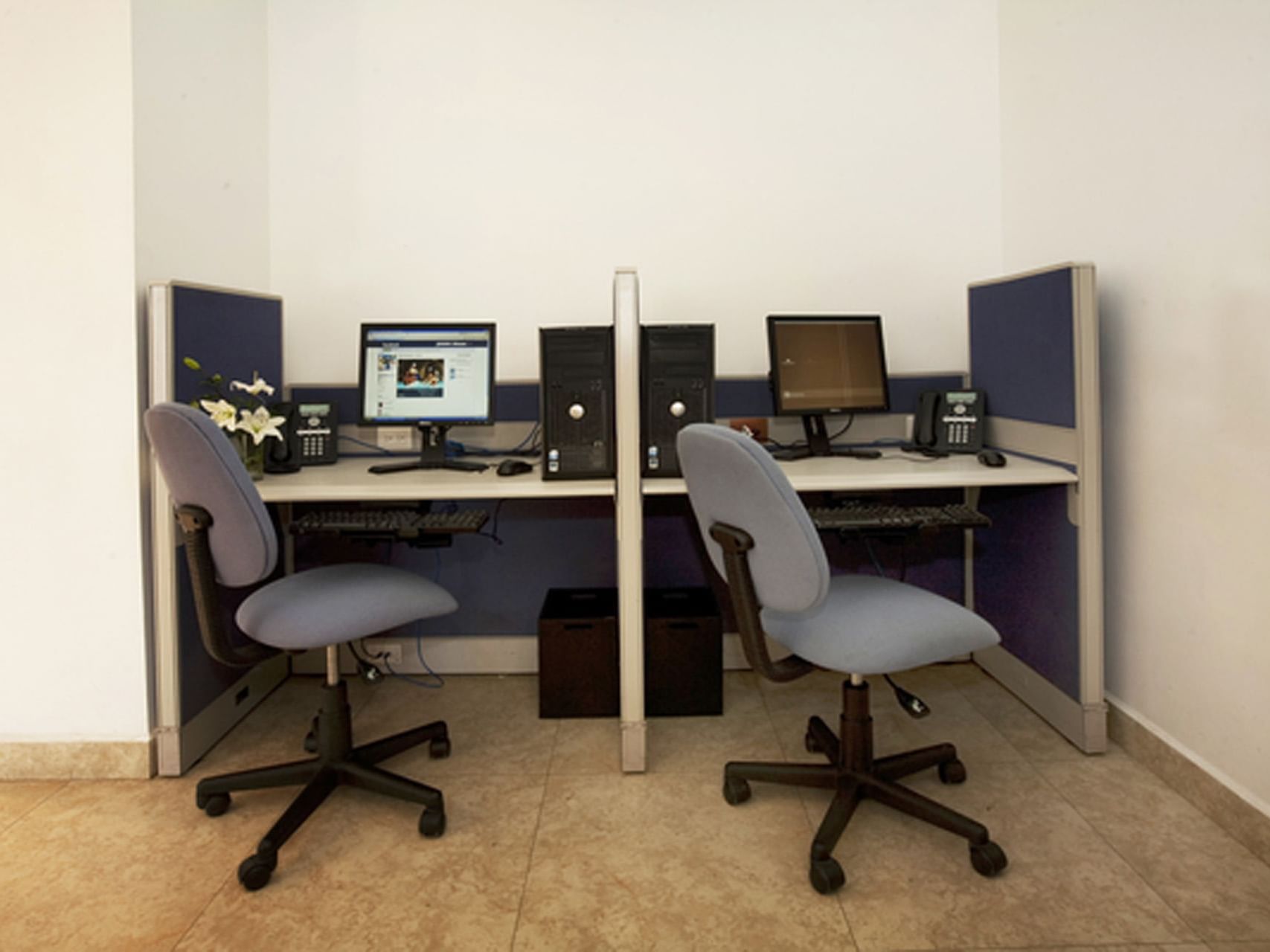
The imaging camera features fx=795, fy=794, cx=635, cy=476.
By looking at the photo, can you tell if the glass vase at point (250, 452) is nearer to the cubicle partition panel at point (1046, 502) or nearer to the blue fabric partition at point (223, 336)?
the blue fabric partition at point (223, 336)

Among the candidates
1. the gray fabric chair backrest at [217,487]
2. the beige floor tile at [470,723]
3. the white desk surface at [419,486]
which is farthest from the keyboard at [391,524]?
the beige floor tile at [470,723]

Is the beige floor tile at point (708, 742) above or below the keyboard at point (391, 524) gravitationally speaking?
below

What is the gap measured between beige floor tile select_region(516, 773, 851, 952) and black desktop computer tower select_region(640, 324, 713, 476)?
0.92 metres

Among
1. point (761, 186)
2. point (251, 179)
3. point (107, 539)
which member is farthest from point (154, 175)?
point (761, 186)

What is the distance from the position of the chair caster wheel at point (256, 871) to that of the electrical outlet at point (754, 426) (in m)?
1.75

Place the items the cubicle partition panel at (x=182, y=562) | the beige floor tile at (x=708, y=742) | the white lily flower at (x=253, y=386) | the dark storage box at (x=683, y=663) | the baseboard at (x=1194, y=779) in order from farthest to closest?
the dark storage box at (x=683, y=663) < the white lily flower at (x=253, y=386) < the beige floor tile at (x=708, y=742) < the cubicle partition panel at (x=182, y=562) < the baseboard at (x=1194, y=779)

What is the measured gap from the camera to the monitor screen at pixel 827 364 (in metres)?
2.51

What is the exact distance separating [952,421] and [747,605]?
128 centimetres

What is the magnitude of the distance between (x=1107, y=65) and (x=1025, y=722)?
1.85m

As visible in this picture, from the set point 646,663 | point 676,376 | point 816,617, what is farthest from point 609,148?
point 816,617

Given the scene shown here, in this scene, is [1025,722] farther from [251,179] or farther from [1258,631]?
[251,179]

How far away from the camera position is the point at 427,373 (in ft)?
8.18

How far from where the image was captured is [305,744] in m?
2.22

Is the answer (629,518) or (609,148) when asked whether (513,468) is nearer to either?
(629,518)
